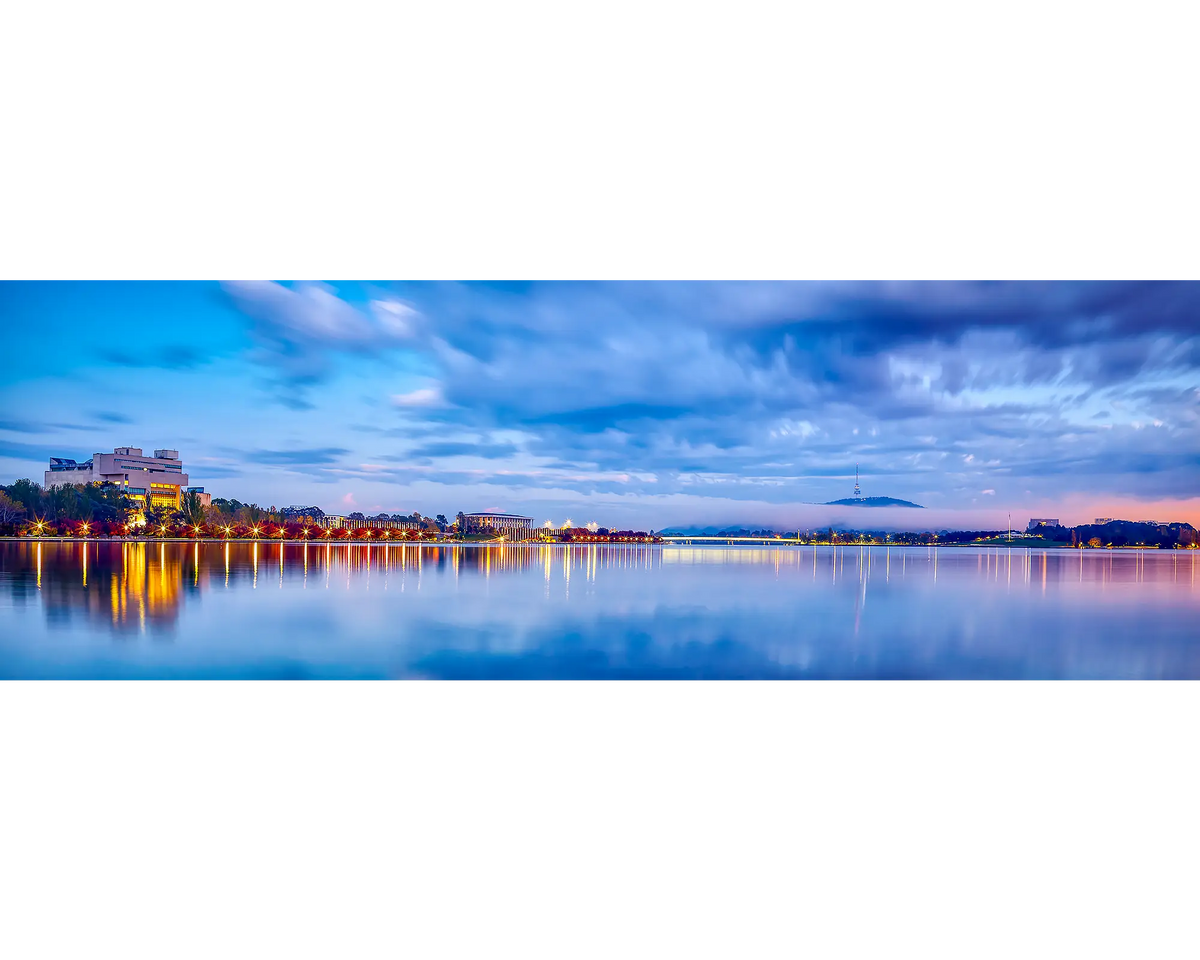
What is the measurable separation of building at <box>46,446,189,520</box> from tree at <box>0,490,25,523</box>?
8.01 ft

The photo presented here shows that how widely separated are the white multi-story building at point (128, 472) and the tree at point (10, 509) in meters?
2.44

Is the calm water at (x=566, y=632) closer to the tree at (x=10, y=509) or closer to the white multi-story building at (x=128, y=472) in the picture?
the white multi-story building at (x=128, y=472)

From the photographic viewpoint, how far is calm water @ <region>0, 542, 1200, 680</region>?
241 inches

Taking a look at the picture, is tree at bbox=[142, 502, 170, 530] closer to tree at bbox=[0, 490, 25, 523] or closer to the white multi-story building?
the white multi-story building

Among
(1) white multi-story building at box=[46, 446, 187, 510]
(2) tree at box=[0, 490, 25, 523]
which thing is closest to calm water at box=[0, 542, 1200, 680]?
(1) white multi-story building at box=[46, 446, 187, 510]

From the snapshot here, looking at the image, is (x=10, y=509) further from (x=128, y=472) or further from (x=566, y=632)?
(x=566, y=632)

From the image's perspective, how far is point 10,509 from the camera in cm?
3419

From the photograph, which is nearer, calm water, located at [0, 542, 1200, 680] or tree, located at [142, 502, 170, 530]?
calm water, located at [0, 542, 1200, 680]

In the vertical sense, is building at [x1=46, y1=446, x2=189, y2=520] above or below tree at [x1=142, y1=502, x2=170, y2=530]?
above

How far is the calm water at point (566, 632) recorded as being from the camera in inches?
241

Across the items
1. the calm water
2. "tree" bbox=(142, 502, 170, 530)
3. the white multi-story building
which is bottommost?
the calm water
